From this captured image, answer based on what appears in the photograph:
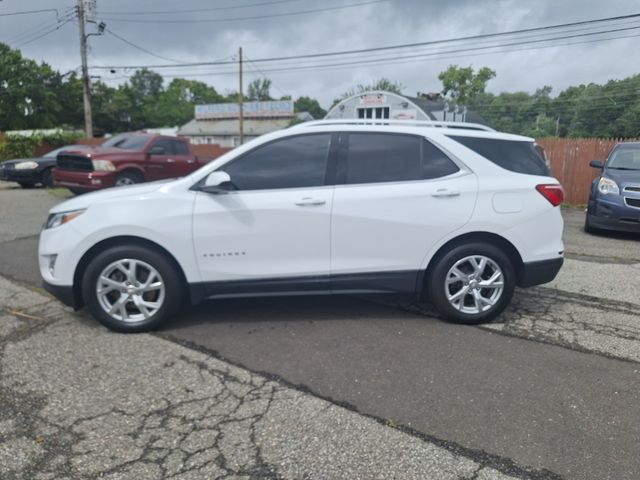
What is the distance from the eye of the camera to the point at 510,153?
14.1 feet

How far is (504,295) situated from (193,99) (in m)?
114

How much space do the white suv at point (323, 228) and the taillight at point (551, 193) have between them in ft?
0.04

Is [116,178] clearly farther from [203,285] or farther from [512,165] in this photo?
[512,165]

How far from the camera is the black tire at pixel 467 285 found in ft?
13.5

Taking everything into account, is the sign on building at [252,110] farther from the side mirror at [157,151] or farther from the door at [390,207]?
the door at [390,207]

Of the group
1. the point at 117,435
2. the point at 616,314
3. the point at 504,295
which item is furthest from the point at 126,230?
the point at 616,314

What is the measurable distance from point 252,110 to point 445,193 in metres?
56.0

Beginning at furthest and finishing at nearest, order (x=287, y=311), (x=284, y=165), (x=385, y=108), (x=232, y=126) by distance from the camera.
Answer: (x=232, y=126) < (x=385, y=108) < (x=287, y=311) < (x=284, y=165)

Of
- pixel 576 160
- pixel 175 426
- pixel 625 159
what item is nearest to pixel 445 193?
pixel 175 426

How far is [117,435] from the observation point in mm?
2637

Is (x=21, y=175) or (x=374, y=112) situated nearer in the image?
(x=21, y=175)

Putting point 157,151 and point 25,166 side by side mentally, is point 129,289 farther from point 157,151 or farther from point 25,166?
point 25,166

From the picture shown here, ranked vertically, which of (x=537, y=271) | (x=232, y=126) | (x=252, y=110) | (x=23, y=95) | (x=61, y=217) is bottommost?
(x=537, y=271)

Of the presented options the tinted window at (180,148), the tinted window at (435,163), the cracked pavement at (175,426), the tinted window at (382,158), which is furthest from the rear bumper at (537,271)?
the tinted window at (180,148)
